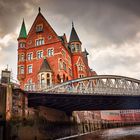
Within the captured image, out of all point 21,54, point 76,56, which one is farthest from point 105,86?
point 21,54

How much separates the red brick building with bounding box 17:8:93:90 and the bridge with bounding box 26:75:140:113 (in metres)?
10.8

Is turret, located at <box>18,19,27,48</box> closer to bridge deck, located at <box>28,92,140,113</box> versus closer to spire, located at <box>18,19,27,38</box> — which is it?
spire, located at <box>18,19,27,38</box>

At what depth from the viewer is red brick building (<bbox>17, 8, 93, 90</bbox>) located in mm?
48375

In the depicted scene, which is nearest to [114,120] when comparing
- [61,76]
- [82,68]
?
[82,68]

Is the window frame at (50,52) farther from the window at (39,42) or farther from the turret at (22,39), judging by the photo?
the turret at (22,39)

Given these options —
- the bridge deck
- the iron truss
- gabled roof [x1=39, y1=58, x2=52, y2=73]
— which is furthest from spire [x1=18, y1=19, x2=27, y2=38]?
the bridge deck

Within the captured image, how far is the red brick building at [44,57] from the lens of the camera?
159ft

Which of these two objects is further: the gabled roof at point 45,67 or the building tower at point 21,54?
the building tower at point 21,54

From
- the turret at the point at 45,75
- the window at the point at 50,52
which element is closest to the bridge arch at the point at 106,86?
the turret at the point at 45,75

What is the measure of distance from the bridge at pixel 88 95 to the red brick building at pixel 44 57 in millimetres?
10768

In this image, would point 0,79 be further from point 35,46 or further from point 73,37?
point 73,37

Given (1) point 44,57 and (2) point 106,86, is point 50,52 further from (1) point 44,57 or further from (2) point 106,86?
(2) point 106,86

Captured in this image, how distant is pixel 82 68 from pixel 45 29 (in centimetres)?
1382

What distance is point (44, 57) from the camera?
51469 millimetres
